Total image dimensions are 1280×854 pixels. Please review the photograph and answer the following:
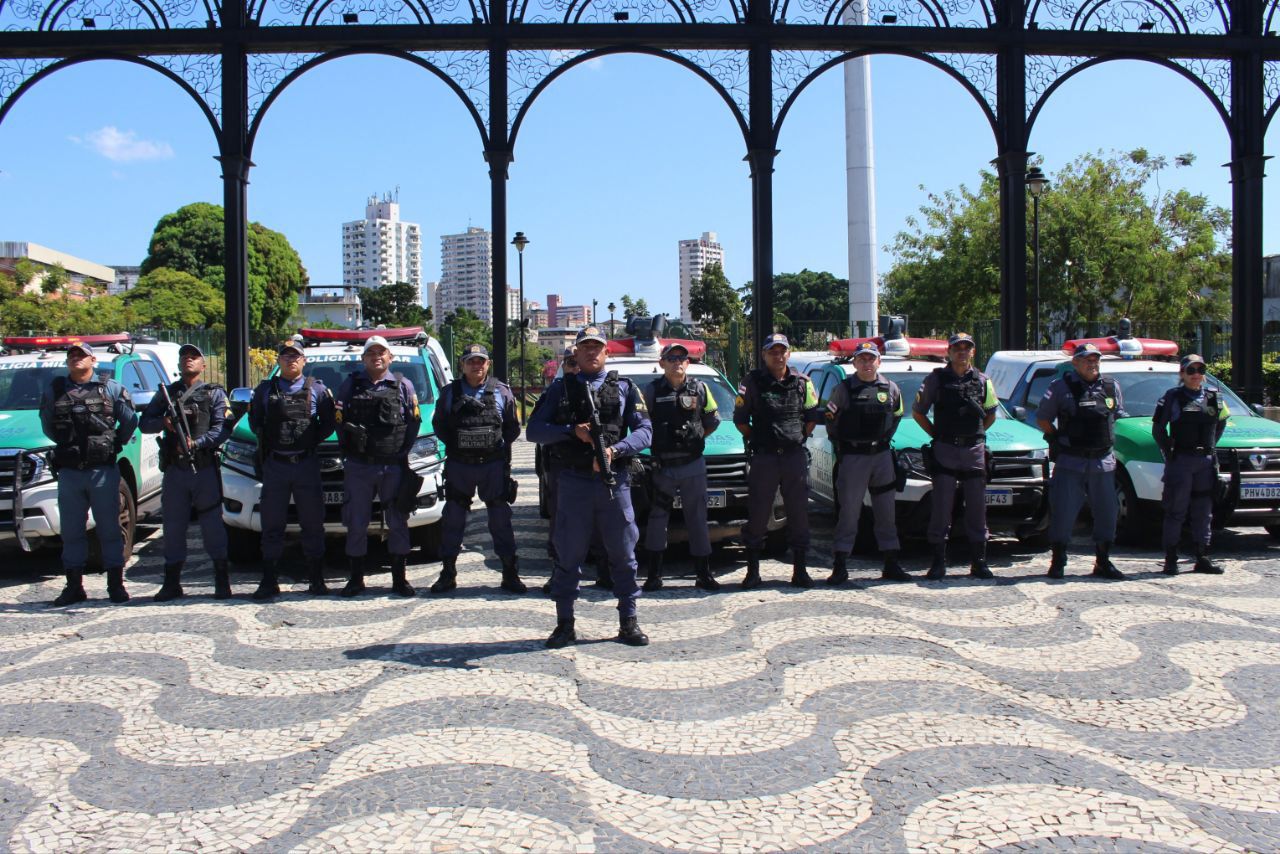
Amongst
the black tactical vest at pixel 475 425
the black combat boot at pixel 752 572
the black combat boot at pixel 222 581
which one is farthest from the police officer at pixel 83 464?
the black combat boot at pixel 752 572

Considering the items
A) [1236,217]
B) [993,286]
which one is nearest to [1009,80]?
[1236,217]

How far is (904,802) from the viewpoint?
155 inches

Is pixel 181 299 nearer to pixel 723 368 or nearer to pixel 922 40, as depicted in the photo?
pixel 723 368

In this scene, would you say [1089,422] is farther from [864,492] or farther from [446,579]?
[446,579]

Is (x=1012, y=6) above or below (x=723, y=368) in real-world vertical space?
above

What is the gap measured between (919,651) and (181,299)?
58.8 meters

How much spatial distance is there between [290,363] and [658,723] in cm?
465

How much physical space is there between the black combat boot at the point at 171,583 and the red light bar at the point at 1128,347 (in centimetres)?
872

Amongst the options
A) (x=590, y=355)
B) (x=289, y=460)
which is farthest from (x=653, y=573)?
(x=289, y=460)

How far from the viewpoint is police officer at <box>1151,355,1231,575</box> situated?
8.40 m

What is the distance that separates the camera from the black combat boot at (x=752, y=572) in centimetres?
795

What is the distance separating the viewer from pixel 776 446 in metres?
7.89

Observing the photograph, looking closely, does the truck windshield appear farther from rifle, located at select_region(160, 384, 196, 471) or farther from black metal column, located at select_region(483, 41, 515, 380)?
black metal column, located at select_region(483, 41, 515, 380)

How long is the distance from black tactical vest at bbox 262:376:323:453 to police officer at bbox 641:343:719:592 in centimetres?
263
